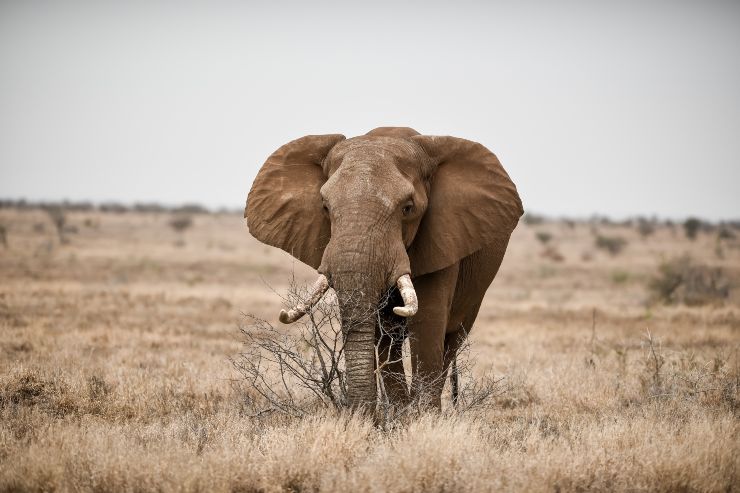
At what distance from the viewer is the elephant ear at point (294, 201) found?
7758 mm

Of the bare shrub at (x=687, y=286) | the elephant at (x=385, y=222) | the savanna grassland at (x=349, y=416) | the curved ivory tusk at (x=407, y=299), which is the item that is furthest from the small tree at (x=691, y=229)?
the curved ivory tusk at (x=407, y=299)

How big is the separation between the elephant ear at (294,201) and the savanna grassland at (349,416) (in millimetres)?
906

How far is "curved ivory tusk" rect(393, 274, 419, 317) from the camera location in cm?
625

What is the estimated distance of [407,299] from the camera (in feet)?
21.1

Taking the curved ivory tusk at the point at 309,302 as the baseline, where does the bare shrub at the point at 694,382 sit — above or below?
below

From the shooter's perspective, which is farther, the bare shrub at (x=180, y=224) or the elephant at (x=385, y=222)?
the bare shrub at (x=180, y=224)

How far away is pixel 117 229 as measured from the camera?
5528cm

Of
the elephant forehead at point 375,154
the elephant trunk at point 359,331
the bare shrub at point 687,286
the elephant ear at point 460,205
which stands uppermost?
the elephant forehead at point 375,154

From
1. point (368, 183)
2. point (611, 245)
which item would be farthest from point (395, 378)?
point (611, 245)

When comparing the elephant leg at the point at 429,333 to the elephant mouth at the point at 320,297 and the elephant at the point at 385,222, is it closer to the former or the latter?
the elephant at the point at 385,222

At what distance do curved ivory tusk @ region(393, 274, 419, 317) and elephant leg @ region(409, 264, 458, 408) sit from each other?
85 centimetres

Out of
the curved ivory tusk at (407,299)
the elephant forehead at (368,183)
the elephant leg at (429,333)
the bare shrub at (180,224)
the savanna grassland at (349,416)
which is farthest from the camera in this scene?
the bare shrub at (180,224)

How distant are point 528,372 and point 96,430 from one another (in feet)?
20.3

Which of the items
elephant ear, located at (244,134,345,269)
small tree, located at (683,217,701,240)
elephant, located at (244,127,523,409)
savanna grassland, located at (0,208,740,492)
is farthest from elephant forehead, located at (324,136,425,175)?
small tree, located at (683,217,701,240)
